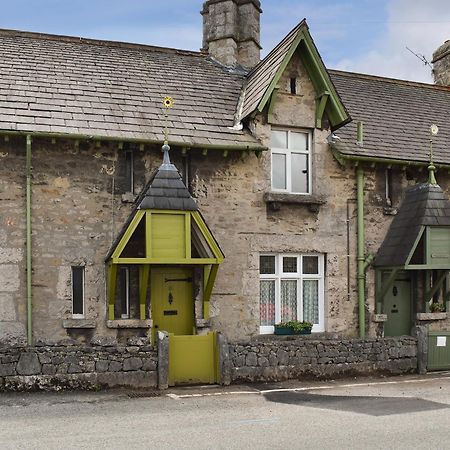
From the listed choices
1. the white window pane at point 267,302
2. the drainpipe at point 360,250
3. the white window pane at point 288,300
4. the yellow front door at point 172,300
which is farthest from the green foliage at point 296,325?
the yellow front door at point 172,300

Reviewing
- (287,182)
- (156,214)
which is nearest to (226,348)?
(156,214)

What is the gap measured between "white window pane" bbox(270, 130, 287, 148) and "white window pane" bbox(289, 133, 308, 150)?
17 centimetres

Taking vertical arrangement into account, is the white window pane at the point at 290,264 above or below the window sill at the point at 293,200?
below

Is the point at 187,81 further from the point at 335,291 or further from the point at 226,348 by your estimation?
the point at 226,348

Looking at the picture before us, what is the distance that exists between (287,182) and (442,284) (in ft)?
16.8

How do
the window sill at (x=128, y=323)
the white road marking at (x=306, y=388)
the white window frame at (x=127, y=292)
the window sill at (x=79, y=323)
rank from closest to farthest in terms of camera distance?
the white road marking at (x=306, y=388) → the window sill at (x=79, y=323) → the window sill at (x=128, y=323) → the white window frame at (x=127, y=292)

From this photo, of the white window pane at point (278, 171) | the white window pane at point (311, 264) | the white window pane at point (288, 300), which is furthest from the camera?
the white window pane at point (311, 264)

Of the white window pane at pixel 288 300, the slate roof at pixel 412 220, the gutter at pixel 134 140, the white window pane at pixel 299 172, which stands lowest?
the white window pane at pixel 288 300

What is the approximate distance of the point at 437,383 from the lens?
503 inches

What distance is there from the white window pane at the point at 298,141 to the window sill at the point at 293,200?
1.32 meters

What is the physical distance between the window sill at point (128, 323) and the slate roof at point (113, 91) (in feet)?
13.3

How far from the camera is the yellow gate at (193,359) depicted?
12.0 meters

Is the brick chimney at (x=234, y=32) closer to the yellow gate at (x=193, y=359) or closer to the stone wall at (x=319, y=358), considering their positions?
the stone wall at (x=319, y=358)

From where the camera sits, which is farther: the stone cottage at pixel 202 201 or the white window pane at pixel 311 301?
the white window pane at pixel 311 301
